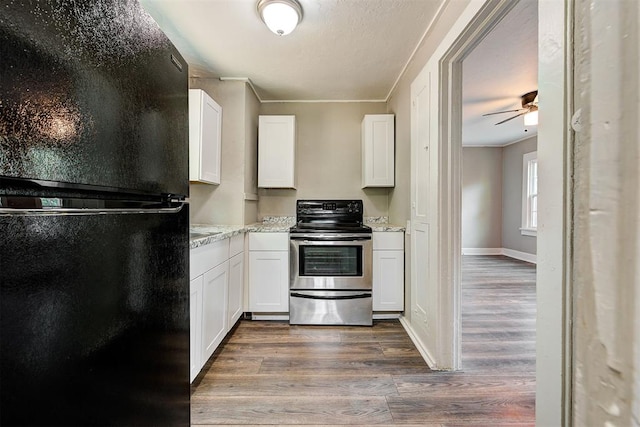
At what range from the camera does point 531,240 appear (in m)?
5.41

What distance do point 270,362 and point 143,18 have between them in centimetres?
196

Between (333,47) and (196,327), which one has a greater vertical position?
(333,47)

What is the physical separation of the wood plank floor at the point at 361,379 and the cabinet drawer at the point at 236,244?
0.69 meters

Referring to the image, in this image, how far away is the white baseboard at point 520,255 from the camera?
210 inches

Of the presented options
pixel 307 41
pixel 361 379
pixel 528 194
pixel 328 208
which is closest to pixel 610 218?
pixel 361 379

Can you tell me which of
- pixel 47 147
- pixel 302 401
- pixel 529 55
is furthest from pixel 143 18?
pixel 529 55

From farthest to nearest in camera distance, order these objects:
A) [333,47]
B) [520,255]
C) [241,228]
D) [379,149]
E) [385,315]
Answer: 1. [520,255]
2. [379,149]
3. [385,315]
4. [241,228]
5. [333,47]

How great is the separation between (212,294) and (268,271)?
2.61 ft

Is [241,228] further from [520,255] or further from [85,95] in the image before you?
[520,255]

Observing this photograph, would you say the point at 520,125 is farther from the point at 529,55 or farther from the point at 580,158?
the point at 580,158

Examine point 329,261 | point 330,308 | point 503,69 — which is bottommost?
point 330,308

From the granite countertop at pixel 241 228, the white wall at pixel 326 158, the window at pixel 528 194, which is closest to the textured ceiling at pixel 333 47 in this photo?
the white wall at pixel 326 158

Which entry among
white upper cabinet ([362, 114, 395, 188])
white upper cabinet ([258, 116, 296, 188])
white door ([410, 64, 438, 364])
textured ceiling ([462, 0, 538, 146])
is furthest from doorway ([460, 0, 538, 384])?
white upper cabinet ([258, 116, 296, 188])

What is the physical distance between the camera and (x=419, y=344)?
7.00 ft
